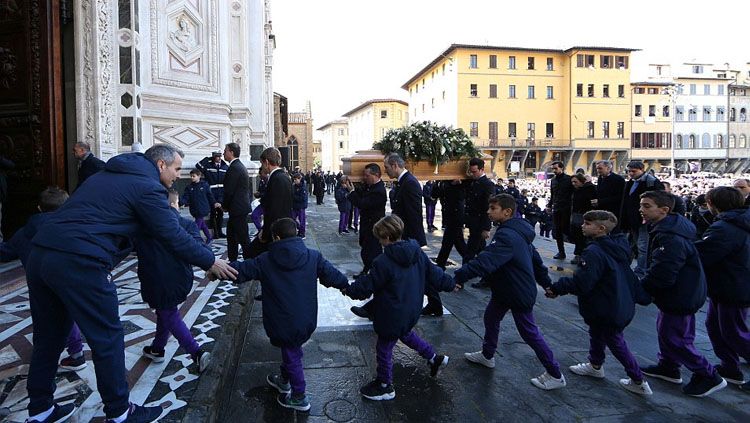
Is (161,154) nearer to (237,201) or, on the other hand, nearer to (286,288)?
(286,288)

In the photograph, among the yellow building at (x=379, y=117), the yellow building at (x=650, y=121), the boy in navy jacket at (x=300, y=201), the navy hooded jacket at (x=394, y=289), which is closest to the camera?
the navy hooded jacket at (x=394, y=289)

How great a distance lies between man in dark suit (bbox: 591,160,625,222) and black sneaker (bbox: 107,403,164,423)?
299 inches

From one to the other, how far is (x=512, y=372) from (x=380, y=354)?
1.27 m

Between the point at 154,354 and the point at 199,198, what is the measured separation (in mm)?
5864

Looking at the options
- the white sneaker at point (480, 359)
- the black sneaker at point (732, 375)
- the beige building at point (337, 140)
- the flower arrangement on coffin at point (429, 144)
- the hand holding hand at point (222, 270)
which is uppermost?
the beige building at point (337, 140)

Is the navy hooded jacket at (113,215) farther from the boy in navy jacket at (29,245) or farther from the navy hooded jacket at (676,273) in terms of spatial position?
the navy hooded jacket at (676,273)

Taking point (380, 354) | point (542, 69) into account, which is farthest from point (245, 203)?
point (542, 69)

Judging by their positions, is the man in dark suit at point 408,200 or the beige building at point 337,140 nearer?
the man in dark suit at point 408,200

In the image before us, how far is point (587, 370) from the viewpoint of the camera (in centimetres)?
416

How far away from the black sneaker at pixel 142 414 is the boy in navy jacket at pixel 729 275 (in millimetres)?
4271

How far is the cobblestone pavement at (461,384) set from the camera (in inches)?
140

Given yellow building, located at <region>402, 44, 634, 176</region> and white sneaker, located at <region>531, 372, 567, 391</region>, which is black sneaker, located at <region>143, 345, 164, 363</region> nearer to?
white sneaker, located at <region>531, 372, 567, 391</region>

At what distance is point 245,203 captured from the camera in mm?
6949

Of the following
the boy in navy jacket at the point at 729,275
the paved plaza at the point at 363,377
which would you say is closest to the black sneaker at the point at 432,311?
the paved plaza at the point at 363,377
